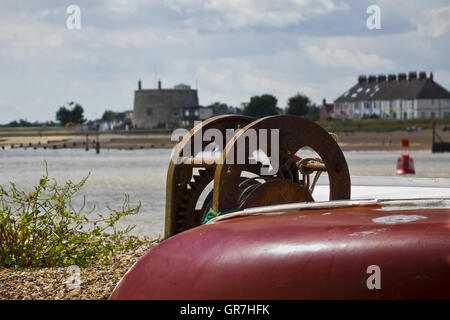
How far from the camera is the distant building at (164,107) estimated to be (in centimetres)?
13204

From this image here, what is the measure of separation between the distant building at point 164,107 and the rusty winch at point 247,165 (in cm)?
12730

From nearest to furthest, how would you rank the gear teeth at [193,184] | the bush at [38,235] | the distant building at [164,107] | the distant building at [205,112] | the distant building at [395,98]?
1. the gear teeth at [193,184]
2. the bush at [38,235]
3. the distant building at [395,98]
4. the distant building at [205,112]
5. the distant building at [164,107]

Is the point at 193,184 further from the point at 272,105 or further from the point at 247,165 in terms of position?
the point at 272,105

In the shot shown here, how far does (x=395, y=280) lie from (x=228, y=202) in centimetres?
131

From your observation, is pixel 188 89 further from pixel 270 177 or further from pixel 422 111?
pixel 270 177

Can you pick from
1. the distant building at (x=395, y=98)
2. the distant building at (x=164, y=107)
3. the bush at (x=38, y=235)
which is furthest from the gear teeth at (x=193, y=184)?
the distant building at (x=164, y=107)

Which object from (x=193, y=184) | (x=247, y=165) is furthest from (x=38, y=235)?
(x=247, y=165)

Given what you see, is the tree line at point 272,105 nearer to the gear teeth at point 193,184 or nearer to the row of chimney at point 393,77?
the row of chimney at point 393,77

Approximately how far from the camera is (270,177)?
12.1 feet

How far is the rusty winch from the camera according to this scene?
3074 millimetres

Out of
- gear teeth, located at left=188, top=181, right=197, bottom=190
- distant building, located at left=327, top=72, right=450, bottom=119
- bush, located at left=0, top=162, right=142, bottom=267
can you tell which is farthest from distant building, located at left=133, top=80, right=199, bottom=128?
gear teeth, located at left=188, top=181, right=197, bottom=190

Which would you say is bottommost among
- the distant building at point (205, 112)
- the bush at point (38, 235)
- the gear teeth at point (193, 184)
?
the bush at point (38, 235)
